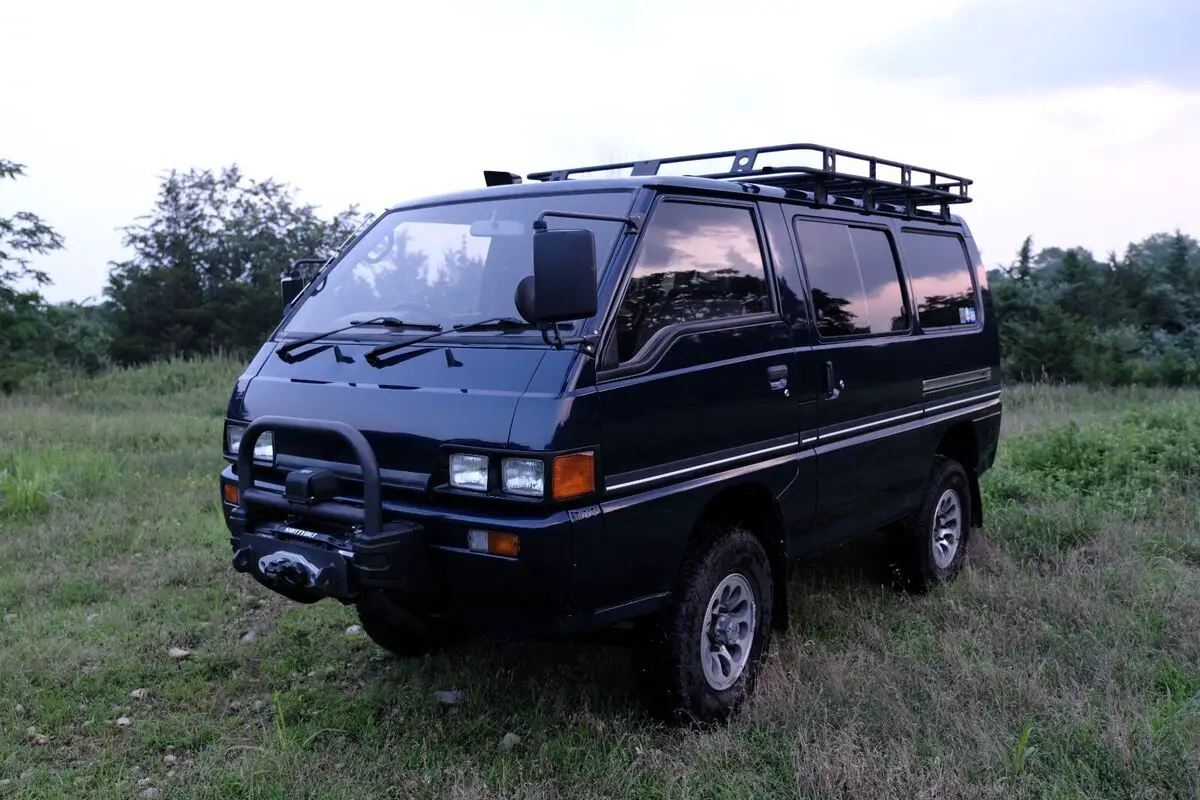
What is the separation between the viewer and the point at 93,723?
13.9 ft

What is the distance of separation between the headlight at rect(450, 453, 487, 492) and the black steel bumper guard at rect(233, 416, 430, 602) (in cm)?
22

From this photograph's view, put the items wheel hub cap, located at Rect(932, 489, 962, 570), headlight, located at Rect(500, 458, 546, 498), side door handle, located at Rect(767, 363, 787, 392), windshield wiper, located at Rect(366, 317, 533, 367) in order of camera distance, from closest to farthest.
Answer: headlight, located at Rect(500, 458, 546, 498)
windshield wiper, located at Rect(366, 317, 533, 367)
side door handle, located at Rect(767, 363, 787, 392)
wheel hub cap, located at Rect(932, 489, 962, 570)

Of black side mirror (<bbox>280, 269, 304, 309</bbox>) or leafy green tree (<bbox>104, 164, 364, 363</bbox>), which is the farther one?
leafy green tree (<bbox>104, 164, 364, 363</bbox>)

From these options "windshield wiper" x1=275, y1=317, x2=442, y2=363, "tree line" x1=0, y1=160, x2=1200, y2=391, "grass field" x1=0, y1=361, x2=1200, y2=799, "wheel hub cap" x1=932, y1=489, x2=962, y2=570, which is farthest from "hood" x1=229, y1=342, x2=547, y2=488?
"tree line" x1=0, y1=160, x2=1200, y2=391

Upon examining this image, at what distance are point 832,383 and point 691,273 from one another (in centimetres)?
107

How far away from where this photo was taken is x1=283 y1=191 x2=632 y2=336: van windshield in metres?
4.08

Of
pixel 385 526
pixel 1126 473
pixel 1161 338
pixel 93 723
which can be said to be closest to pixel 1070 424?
pixel 1126 473

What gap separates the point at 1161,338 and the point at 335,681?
73.4 ft

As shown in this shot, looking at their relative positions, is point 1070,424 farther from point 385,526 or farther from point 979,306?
point 385,526

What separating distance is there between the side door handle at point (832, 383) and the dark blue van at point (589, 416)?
0.05 m

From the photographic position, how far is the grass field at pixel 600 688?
3650 millimetres

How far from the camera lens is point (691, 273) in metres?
4.13

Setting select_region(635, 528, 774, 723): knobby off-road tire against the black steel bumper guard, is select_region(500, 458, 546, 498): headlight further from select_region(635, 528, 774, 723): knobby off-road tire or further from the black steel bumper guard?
select_region(635, 528, 774, 723): knobby off-road tire

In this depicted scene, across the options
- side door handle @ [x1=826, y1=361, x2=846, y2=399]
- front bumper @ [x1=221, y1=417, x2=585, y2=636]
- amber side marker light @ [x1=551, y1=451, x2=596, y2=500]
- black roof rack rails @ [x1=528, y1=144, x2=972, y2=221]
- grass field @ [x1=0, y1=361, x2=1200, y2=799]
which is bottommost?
grass field @ [x1=0, y1=361, x2=1200, y2=799]
